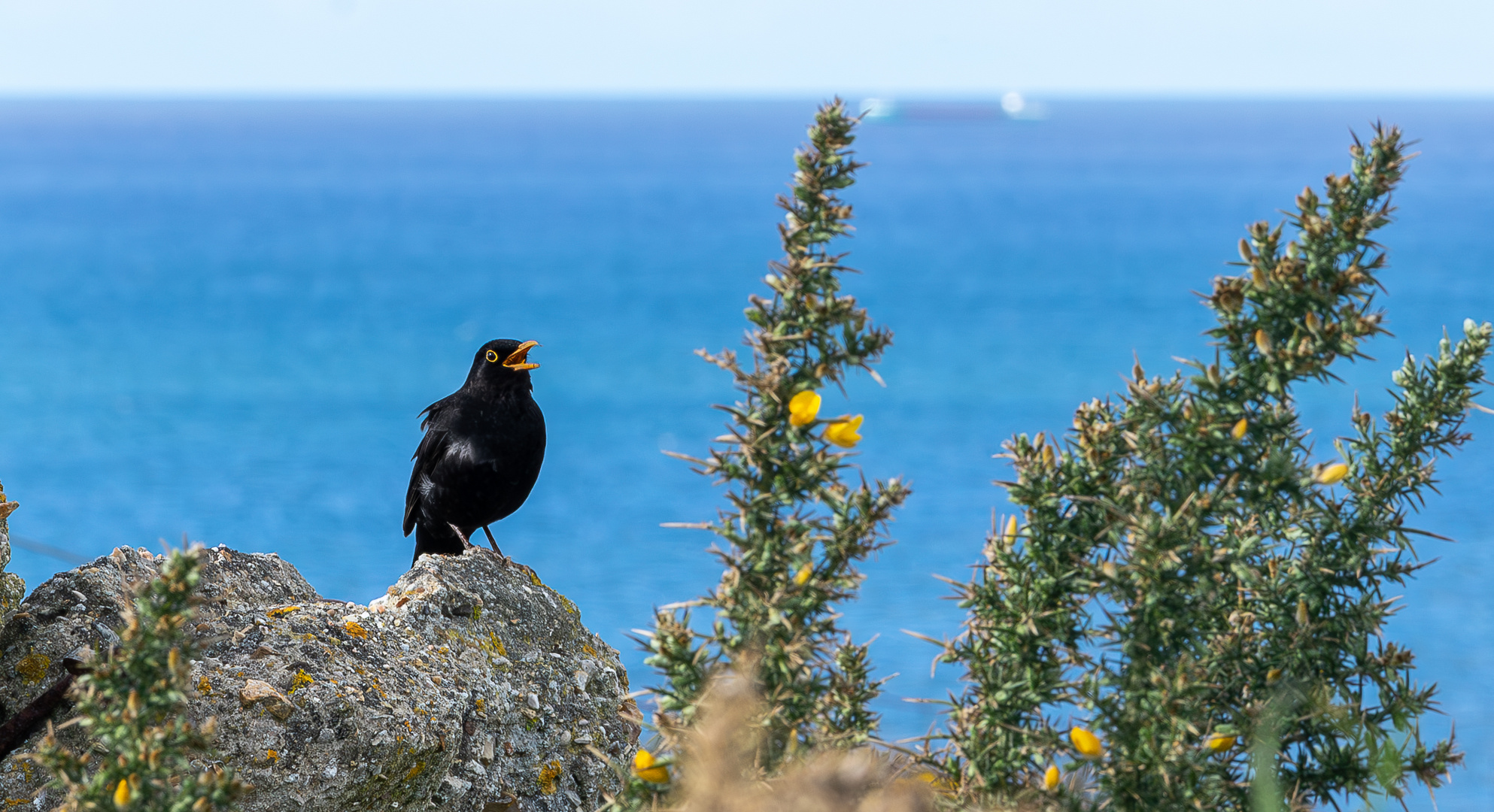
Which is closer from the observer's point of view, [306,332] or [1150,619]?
[1150,619]

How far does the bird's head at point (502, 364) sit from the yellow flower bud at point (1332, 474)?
154 inches

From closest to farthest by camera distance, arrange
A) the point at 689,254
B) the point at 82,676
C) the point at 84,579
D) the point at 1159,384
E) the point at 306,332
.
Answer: the point at 82,676 → the point at 1159,384 → the point at 84,579 → the point at 306,332 → the point at 689,254

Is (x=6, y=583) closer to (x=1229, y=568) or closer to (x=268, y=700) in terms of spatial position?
(x=268, y=700)

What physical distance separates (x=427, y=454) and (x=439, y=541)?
44 cm

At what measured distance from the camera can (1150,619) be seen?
2.62 metres

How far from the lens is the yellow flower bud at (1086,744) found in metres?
2.59

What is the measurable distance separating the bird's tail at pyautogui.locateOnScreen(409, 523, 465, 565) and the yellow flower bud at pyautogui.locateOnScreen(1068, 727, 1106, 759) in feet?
13.4

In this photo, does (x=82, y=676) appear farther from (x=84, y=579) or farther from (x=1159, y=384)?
(x=1159, y=384)

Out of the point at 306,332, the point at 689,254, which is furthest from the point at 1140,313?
the point at 306,332

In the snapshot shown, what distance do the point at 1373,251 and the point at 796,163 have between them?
1.21 m

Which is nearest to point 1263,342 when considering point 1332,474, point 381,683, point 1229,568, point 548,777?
point 1332,474

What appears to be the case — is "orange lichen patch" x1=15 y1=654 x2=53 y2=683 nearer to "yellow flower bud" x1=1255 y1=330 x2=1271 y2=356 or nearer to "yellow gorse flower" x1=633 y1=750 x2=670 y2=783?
"yellow gorse flower" x1=633 y1=750 x2=670 y2=783

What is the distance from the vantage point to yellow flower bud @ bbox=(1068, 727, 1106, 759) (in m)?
2.59

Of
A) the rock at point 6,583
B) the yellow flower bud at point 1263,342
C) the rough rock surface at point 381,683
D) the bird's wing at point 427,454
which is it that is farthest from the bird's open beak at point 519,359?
the yellow flower bud at point 1263,342
